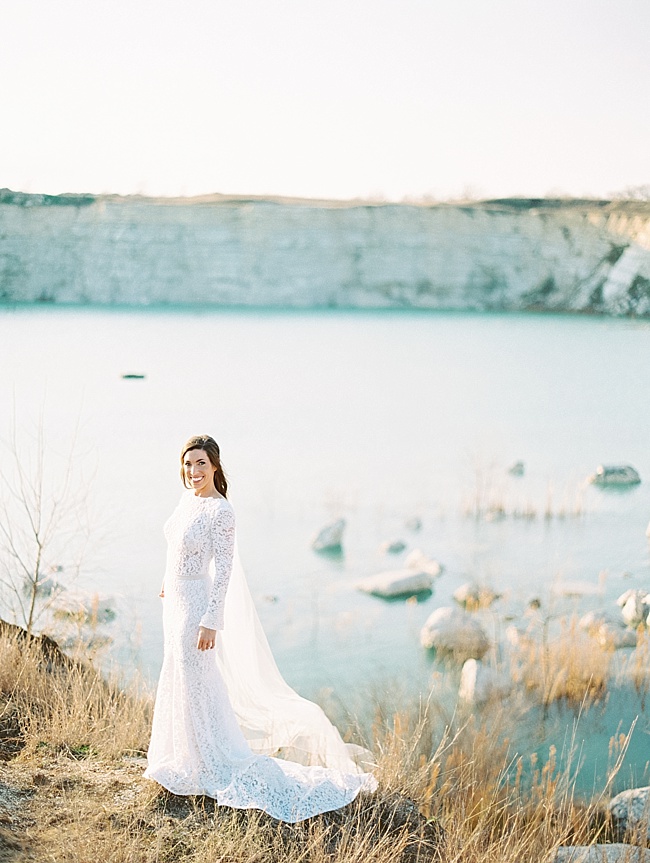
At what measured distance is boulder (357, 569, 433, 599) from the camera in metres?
10.7

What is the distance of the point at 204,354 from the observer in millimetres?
30359

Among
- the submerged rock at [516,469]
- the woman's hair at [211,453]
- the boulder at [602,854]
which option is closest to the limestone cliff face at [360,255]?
the submerged rock at [516,469]

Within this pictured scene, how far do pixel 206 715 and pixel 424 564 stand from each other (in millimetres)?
8688

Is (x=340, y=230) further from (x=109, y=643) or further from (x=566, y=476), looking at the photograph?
(x=109, y=643)

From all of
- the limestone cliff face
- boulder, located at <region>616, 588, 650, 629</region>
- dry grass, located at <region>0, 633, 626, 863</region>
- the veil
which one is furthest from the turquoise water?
the veil

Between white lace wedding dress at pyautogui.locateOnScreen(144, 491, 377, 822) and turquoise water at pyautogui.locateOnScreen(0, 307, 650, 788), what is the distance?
2.83 metres

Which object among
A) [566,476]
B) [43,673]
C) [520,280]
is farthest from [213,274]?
[43,673]

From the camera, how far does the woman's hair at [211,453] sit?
10.9 feet

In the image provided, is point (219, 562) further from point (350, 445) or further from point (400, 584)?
point (350, 445)

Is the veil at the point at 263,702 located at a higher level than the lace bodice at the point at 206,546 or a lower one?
lower

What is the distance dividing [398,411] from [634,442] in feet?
23.1

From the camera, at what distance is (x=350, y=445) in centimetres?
2362

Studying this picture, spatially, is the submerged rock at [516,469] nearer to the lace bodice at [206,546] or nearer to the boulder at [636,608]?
the boulder at [636,608]

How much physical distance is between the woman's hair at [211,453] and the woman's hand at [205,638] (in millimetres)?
501
